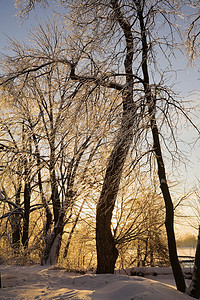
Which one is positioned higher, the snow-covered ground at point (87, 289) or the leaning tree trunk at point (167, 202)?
the leaning tree trunk at point (167, 202)

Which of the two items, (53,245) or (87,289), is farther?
(53,245)

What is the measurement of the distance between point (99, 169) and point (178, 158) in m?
1.66

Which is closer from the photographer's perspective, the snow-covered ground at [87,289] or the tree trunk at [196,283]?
the snow-covered ground at [87,289]

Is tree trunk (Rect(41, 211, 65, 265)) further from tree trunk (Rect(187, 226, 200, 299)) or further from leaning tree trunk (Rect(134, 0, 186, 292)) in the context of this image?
tree trunk (Rect(187, 226, 200, 299))

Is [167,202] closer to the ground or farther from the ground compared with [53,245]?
farther from the ground

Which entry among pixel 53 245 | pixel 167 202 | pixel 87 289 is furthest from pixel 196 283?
pixel 53 245

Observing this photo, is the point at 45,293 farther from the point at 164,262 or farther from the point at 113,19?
the point at 164,262

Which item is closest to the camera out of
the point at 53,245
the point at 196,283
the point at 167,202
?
the point at 196,283

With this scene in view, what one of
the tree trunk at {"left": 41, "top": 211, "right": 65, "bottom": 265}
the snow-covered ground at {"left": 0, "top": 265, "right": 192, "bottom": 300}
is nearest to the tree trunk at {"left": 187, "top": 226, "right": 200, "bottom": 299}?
the snow-covered ground at {"left": 0, "top": 265, "right": 192, "bottom": 300}

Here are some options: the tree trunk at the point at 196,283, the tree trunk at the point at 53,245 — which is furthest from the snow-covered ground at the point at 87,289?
the tree trunk at the point at 53,245

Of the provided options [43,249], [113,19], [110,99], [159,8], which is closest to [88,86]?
[110,99]

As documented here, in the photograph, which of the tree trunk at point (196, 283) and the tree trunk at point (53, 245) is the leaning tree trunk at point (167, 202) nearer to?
the tree trunk at point (196, 283)

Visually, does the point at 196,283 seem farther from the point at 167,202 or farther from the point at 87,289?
the point at 87,289

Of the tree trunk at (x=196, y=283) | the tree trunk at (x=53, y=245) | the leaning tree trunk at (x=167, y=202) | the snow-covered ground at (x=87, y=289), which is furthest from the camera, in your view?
the tree trunk at (x=53, y=245)
